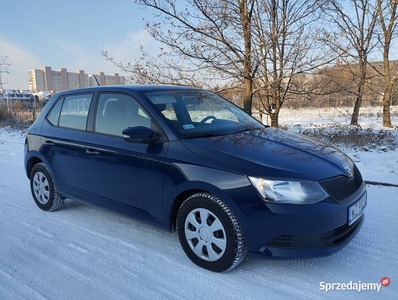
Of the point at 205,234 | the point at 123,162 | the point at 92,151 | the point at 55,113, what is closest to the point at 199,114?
the point at 123,162

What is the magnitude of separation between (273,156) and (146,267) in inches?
58.1

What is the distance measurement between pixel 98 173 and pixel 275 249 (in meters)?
2.06

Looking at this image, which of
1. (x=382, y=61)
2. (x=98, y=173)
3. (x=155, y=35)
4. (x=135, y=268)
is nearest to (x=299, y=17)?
(x=155, y=35)

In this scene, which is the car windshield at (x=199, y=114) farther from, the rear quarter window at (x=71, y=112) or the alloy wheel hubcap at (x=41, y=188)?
the alloy wheel hubcap at (x=41, y=188)

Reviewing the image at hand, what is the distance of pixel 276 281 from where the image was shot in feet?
8.38

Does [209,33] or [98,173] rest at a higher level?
[209,33]

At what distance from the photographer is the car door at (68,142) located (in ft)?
12.2

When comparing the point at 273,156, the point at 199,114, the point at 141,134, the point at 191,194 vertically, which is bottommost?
the point at 191,194

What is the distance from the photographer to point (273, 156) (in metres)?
2.63

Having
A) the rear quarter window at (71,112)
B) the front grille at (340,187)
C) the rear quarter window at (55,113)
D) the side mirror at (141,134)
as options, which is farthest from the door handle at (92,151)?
the front grille at (340,187)

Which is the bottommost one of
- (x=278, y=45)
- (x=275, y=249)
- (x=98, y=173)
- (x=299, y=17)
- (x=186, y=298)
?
(x=186, y=298)

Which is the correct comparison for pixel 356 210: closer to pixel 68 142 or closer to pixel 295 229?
pixel 295 229

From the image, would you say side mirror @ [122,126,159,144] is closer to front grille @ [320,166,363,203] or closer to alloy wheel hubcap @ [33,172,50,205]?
front grille @ [320,166,363,203]

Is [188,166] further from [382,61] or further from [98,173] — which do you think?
[382,61]
